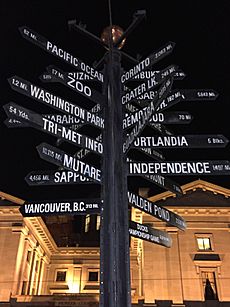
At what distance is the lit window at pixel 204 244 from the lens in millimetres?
28138

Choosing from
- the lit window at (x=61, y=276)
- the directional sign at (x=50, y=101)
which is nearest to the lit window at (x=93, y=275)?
the lit window at (x=61, y=276)

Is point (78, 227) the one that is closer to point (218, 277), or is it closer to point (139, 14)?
point (218, 277)

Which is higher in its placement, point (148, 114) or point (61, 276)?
point (61, 276)

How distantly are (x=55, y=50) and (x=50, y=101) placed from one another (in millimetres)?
1063

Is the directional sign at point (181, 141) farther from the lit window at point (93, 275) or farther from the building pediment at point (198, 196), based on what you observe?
the lit window at point (93, 275)

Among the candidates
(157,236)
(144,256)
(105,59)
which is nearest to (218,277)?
(144,256)

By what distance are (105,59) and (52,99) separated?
4.23ft

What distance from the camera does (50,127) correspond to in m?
5.41

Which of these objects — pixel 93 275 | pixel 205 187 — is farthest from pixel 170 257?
pixel 93 275

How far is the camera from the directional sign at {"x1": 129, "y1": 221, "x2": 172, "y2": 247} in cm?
603

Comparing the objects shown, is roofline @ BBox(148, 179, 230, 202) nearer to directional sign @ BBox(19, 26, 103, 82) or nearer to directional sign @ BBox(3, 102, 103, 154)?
directional sign @ BBox(19, 26, 103, 82)

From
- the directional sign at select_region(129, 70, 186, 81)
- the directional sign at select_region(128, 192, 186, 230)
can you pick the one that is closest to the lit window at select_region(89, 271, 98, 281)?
the directional sign at select_region(128, 192, 186, 230)

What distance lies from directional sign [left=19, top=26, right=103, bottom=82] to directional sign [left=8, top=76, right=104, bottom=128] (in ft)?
2.65

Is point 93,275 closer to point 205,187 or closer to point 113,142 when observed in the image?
point 205,187
